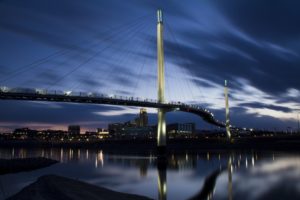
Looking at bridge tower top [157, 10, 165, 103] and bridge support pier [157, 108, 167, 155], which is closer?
bridge support pier [157, 108, 167, 155]

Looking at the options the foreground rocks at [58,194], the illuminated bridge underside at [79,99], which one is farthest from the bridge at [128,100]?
the foreground rocks at [58,194]

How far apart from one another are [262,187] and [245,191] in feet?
8.83

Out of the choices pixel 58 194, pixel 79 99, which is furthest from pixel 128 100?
pixel 58 194

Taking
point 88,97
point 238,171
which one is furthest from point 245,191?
point 88,97

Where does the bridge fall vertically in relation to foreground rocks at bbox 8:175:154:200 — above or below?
above

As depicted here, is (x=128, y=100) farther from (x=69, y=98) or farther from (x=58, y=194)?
(x=58, y=194)

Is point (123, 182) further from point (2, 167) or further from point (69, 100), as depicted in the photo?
point (69, 100)

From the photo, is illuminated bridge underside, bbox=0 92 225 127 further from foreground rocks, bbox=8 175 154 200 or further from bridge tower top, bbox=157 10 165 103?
foreground rocks, bbox=8 175 154 200

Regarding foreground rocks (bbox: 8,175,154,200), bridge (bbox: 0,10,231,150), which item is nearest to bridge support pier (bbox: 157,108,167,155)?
bridge (bbox: 0,10,231,150)

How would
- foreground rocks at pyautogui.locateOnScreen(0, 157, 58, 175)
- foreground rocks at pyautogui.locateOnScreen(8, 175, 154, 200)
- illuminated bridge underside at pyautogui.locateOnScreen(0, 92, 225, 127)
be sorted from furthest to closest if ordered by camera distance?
illuminated bridge underside at pyautogui.locateOnScreen(0, 92, 225, 127)
foreground rocks at pyautogui.locateOnScreen(0, 157, 58, 175)
foreground rocks at pyautogui.locateOnScreen(8, 175, 154, 200)

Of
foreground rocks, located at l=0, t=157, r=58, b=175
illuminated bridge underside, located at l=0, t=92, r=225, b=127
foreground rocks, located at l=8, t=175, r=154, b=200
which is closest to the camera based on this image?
foreground rocks, located at l=8, t=175, r=154, b=200

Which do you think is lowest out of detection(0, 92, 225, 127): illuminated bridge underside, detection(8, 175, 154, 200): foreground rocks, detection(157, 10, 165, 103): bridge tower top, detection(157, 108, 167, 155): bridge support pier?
detection(8, 175, 154, 200): foreground rocks

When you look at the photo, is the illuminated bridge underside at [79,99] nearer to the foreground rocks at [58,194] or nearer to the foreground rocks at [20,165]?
the foreground rocks at [20,165]

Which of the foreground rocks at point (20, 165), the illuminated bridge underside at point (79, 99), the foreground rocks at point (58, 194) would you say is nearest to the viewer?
the foreground rocks at point (58, 194)
